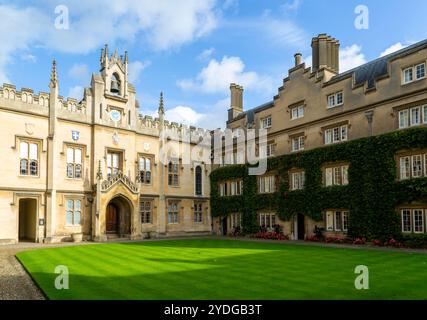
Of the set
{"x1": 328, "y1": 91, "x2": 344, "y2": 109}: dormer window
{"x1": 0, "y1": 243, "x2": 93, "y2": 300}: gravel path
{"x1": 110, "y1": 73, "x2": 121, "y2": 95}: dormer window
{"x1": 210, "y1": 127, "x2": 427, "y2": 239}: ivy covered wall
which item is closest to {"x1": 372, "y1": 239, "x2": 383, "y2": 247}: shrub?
{"x1": 210, "y1": 127, "x2": 427, "y2": 239}: ivy covered wall

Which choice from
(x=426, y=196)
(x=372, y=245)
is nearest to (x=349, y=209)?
(x=372, y=245)

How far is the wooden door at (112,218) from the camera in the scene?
32344mm

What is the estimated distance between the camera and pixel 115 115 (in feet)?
107

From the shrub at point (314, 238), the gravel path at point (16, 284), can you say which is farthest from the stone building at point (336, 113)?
the gravel path at point (16, 284)

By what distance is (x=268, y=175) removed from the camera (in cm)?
3325

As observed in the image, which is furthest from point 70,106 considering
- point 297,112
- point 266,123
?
point 297,112

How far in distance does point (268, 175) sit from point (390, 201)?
11.9 metres

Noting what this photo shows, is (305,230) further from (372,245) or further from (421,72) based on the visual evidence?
(421,72)

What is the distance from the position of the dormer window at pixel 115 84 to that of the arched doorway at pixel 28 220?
37.9ft

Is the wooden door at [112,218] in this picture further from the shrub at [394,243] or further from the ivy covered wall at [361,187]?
the shrub at [394,243]

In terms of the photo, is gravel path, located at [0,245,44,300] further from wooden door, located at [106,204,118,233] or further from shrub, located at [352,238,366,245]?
shrub, located at [352,238,366,245]

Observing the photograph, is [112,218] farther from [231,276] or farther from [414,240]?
[414,240]

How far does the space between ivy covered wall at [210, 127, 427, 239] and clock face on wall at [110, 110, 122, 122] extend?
14.1 m

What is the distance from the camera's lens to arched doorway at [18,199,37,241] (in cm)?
2825
